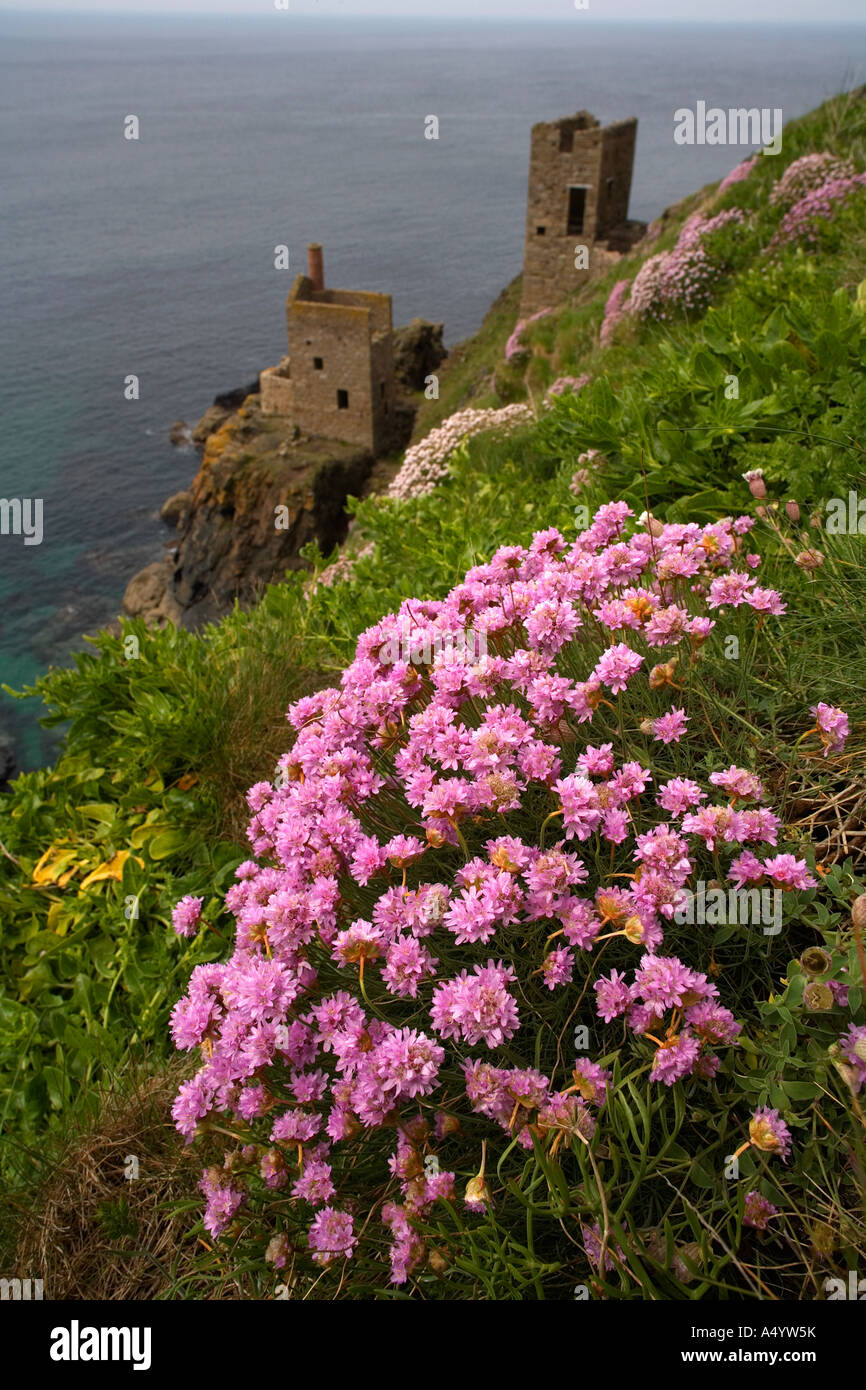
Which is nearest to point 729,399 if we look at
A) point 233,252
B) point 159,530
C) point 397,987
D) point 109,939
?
point 397,987

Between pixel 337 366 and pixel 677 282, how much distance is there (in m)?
30.1

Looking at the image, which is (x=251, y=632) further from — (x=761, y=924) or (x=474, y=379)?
(x=474, y=379)

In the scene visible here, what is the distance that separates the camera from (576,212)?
33375 millimetres

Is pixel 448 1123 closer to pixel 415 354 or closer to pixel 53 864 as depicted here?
pixel 53 864

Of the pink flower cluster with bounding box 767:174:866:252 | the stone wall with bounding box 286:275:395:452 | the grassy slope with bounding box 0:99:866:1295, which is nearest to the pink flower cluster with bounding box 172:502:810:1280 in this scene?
the grassy slope with bounding box 0:99:866:1295

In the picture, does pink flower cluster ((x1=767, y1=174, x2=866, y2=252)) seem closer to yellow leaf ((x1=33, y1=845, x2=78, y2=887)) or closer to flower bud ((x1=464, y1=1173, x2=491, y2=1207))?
yellow leaf ((x1=33, y1=845, x2=78, y2=887))

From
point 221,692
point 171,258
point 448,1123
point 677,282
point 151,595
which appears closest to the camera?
point 448,1123

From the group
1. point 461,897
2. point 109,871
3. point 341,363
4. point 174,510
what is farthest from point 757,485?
point 174,510

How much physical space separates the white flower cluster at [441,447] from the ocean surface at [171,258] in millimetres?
11673

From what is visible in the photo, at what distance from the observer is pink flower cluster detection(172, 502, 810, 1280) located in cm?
198

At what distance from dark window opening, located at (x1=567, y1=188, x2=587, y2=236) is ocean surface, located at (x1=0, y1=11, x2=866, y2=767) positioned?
966 cm

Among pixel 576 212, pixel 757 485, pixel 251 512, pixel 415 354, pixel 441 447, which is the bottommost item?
pixel 757 485

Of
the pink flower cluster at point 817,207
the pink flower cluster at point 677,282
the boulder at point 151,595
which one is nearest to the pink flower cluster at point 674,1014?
the pink flower cluster at point 817,207

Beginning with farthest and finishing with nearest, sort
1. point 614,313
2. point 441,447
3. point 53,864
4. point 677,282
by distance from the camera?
point 614,313 → point 677,282 → point 441,447 → point 53,864
